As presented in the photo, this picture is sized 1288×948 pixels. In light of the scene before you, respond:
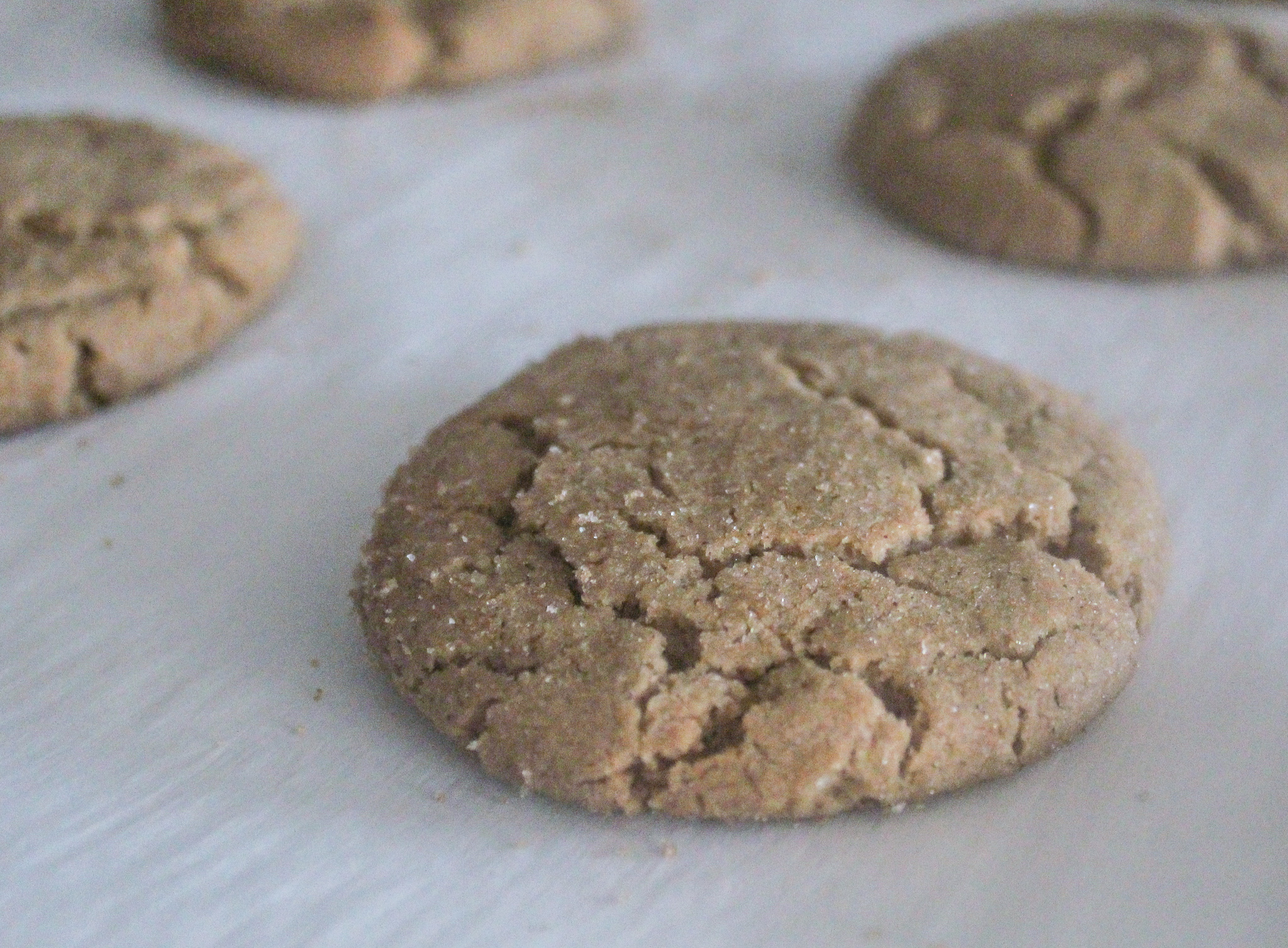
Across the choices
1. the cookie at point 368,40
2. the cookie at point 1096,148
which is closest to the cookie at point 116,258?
the cookie at point 368,40

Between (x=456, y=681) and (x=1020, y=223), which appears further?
(x=1020, y=223)


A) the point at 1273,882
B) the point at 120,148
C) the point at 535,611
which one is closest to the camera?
the point at 1273,882

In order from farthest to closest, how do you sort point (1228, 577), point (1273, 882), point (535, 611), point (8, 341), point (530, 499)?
point (8, 341) → point (1228, 577) → point (530, 499) → point (535, 611) → point (1273, 882)

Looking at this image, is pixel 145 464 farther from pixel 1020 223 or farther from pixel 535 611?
pixel 1020 223

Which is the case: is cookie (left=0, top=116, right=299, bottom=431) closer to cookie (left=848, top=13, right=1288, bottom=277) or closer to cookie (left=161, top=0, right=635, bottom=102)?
cookie (left=161, top=0, right=635, bottom=102)

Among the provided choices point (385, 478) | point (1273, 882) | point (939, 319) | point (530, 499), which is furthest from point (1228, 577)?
point (385, 478)

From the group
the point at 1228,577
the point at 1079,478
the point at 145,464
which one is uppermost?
the point at 1079,478

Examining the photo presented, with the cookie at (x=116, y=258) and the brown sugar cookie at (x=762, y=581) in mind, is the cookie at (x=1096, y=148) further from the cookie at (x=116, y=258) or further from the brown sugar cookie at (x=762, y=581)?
the cookie at (x=116, y=258)
